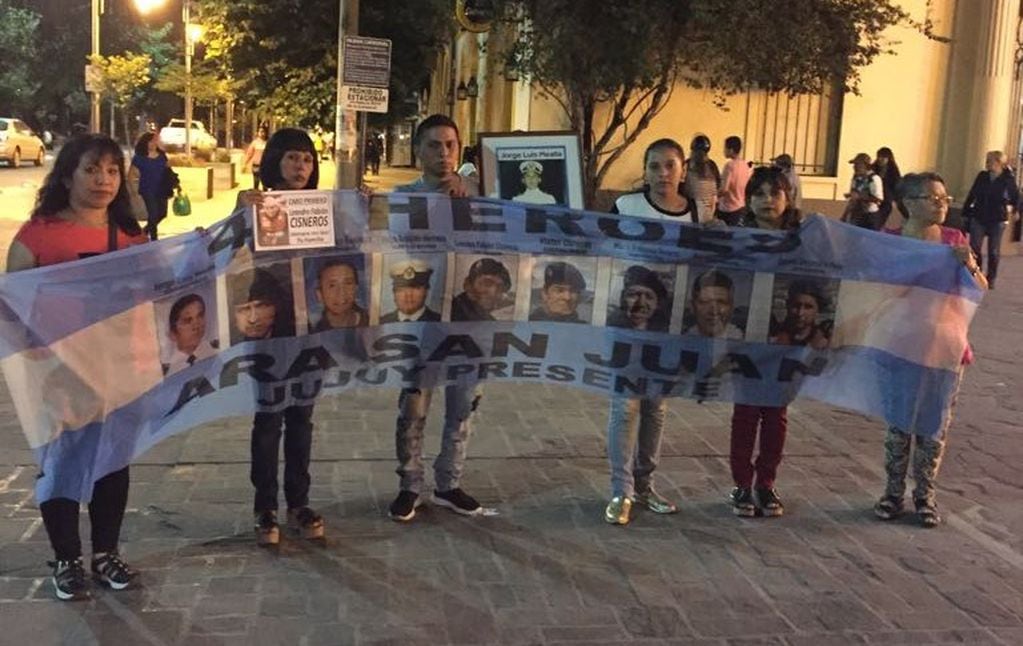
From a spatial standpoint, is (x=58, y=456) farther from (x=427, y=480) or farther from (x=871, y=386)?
(x=871, y=386)

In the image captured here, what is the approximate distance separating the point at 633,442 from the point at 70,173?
283 cm

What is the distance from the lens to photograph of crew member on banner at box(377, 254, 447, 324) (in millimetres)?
4941

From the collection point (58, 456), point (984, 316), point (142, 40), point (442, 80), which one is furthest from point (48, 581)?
point (142, 40)

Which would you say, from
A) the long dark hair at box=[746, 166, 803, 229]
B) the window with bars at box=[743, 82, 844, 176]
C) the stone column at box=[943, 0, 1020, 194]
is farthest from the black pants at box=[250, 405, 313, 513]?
the stone column at box=[943, 0, 1020, 194]

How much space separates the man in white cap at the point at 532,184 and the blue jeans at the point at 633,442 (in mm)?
1245

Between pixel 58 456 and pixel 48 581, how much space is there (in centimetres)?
60

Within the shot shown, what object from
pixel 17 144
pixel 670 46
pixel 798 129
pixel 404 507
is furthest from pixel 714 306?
pixel 17 144

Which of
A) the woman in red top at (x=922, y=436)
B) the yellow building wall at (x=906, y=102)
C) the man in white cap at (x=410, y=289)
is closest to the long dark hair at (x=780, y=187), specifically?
the woman in red top at (x=922, y=436)

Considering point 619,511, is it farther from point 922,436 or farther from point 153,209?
point 153,209

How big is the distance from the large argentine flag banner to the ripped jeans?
98mm

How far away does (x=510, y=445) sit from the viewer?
661 centimetres

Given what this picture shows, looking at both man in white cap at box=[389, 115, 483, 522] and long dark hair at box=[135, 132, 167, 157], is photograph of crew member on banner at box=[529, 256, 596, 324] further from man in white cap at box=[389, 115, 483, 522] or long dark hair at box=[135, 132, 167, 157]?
long dark hair at box=[135, 132, 167, 157]

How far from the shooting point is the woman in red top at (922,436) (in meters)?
5.29

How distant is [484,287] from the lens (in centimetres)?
505
